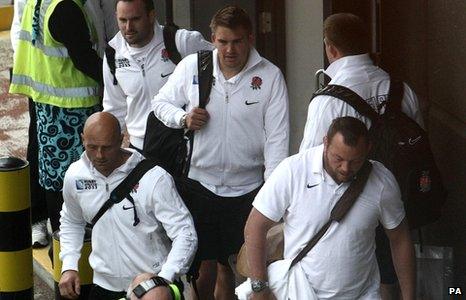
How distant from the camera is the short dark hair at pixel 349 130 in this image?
577cm

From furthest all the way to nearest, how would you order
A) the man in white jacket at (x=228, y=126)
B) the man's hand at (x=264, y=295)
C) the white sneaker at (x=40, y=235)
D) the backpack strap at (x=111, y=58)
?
the white sneaker at (x=40, y=235) < the backpack strap at (x=111, y=58) < the man in white jacket at (x=228, y=126) < the man's hand at (x=264, y=295)

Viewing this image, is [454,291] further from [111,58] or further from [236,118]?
[111,58]

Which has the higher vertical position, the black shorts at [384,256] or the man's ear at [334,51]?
the man's ear at [334,51]

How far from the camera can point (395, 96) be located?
6.65 metres

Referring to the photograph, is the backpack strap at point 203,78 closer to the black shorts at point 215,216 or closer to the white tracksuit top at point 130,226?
the black shorts at point 215,216

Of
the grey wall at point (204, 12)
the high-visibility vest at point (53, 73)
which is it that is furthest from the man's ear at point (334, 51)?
the grey wall at point (204, 12)

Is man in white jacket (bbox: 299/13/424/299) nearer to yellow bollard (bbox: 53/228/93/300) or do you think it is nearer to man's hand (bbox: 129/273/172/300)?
man's hand (bbox: 129/273/172/300)

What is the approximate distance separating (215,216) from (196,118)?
24.2 inches

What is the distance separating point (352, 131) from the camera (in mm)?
5777

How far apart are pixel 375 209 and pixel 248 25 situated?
54.1 inches

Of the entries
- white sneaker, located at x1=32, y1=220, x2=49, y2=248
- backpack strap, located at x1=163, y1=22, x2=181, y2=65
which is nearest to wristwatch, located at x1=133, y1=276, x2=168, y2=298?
backpack strap, located at x1=163, y1=22, x2=181, y2=65

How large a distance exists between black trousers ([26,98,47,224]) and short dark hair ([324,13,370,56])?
2.76 metres

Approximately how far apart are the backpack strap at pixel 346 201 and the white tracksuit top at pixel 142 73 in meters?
1.78

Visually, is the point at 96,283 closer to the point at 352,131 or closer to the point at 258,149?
the point at 258,149
